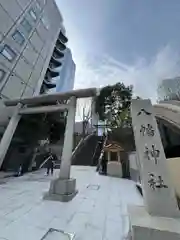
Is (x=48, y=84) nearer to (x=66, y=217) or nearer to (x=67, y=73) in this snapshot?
(x=67, y=73)

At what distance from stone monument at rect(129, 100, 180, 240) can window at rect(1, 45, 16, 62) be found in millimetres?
14545

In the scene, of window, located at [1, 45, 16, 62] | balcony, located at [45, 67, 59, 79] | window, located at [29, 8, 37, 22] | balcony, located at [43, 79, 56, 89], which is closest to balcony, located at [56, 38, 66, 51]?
balcony, located at [45, 67, 59, 79]

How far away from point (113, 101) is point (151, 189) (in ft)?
76.0

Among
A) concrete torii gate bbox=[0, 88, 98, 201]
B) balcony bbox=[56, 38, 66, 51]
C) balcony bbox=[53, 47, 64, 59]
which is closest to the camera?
concrete torii gate bbox=[0, 88, 98, 201]

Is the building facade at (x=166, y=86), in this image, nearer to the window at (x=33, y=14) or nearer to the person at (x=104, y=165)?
the person at (x=104, y=165)

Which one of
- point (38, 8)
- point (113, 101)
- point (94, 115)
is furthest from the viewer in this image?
point (94, 115)

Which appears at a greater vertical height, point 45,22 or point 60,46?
point 60,46

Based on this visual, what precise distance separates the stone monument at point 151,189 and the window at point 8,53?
1454 cm

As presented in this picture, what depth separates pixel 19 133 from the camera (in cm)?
1262

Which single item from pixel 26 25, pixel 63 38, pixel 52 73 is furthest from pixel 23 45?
pixel 63 38

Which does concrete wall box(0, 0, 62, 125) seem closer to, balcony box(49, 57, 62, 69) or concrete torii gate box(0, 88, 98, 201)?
concrete torii gate box(0, 88, 98, 201)

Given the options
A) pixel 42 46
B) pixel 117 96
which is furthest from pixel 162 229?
pixel 117 96

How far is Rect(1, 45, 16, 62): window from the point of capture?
1354cm

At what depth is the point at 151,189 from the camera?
2.50m
